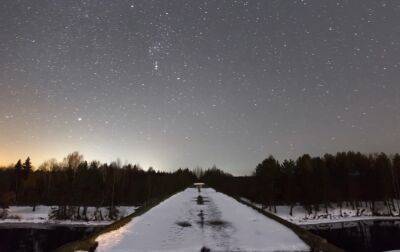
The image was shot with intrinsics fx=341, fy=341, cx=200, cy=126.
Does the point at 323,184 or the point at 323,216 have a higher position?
the point at 323,184

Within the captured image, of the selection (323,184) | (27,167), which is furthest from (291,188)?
(27,167)

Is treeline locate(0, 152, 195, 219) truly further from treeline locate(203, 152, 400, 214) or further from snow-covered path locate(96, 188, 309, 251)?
snow-covered path locate(96, 188, 309, 251)

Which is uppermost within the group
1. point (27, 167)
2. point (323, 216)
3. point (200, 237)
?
point (27, 167)

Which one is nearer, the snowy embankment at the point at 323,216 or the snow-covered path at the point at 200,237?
the snow-covered path at the point at 200,237

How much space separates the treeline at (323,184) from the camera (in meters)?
79.9

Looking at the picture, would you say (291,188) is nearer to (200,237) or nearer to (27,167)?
(200,237)

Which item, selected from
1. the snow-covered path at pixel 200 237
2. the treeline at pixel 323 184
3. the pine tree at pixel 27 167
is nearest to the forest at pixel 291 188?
the treeline at pixel 323 184

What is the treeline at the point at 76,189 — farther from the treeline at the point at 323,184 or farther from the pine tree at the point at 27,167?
the treeline at the point at 323,184

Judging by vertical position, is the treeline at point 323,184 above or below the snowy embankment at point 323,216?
above

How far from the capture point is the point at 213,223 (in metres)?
18.3

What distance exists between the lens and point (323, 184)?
82.0m

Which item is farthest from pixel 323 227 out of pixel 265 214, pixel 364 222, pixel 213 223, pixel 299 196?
pixel 213 223

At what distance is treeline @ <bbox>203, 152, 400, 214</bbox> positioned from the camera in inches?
3147

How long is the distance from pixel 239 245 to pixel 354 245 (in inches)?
1495
